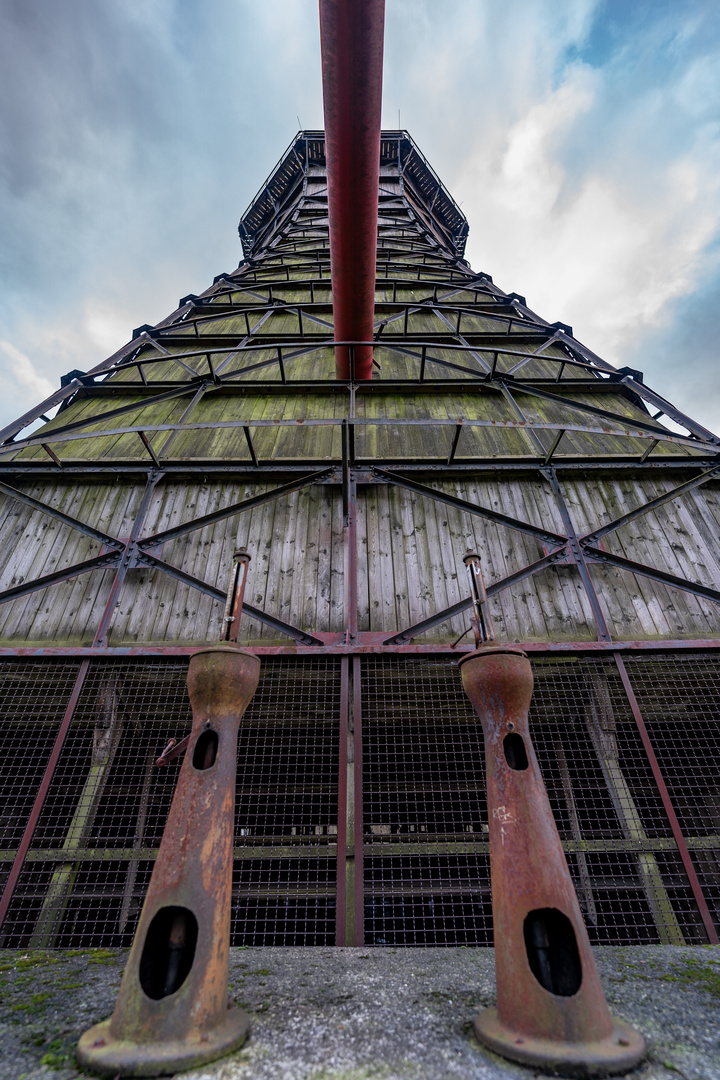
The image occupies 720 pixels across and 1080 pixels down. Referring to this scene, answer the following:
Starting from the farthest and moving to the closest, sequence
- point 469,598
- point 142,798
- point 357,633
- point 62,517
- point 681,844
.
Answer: point 62,517, point 469,598, point 142,798, point 357,633, point 681,844

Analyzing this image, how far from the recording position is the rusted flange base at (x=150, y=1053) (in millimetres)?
1382

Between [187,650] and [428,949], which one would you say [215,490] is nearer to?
[187,650]

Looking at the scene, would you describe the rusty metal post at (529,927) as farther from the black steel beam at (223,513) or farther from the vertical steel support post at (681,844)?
the black steel beam at (223,513)

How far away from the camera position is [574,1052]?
1.41 m

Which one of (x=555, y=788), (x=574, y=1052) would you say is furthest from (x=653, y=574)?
(x=574, y=1052)

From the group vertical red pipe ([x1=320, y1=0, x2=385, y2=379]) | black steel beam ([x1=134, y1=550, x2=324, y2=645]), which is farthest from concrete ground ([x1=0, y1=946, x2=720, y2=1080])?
vertical red pipe ([x1=320, y1=0, x2=385, y2=379])

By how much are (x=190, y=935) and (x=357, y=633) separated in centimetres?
332

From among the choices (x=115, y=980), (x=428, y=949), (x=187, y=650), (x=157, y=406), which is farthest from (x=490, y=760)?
(x=157, y=406)

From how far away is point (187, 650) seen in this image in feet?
15.3

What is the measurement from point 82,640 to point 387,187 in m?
18.6

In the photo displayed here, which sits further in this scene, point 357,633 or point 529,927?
point 357,633

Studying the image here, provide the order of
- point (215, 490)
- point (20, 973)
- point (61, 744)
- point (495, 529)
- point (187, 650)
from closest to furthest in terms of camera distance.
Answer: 1. point (20, 973)
2. point (61, 744)
3. point (187, 650)
4. point (495, 529)
5. point (215, 490)

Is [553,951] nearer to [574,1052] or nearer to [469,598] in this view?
[574,1052]

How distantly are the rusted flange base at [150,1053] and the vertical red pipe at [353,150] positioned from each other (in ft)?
20.2
